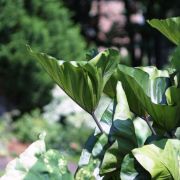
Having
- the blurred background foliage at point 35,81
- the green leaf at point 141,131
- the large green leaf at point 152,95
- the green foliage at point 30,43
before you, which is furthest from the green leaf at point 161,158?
the green foliage at point 30,43

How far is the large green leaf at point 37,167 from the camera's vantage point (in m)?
1.67

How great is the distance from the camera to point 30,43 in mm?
10977

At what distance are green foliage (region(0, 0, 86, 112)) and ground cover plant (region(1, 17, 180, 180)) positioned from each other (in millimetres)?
8854

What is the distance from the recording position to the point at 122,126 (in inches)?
70.2

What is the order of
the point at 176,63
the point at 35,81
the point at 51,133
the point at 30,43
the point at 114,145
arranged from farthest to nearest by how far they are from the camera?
1. the point at 35,81
2. the point at 30,43
3. the point at 51,133
4. the point at 176,63
5. the point at 114,145

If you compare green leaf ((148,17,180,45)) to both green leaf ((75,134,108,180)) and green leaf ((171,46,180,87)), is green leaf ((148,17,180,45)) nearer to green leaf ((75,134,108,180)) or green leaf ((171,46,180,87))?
green leaf ((171,46,180,87))

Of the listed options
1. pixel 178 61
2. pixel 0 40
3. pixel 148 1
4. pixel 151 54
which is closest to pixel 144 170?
pixel 178 61

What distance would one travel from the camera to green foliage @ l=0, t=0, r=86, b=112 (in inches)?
430

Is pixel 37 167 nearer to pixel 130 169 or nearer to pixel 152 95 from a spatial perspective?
pixel 130 169

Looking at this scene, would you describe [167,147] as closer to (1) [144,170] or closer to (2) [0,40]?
(1) [144,170]

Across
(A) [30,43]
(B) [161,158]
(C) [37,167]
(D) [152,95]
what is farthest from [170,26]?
(A) [30,43]

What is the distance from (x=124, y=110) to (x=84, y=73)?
0.16m

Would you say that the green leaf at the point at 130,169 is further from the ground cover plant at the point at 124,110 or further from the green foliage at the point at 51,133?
the green foliage at the point at 51,133

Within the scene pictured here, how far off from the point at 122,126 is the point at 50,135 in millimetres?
Result: 8356
